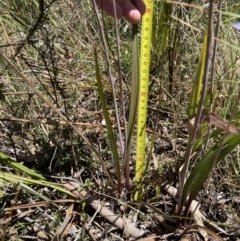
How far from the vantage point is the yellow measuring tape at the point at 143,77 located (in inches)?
44.7

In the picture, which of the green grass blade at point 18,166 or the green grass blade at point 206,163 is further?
the green grass blade at point 18,166

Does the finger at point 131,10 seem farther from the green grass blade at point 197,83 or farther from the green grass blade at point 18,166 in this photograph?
the green grass blade at point 18,166

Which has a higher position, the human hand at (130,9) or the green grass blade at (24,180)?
the human hand at (130,9)

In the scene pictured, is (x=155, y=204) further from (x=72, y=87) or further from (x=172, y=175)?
(x=72, y=87)

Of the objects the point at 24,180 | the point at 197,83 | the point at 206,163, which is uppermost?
the point at 197,83

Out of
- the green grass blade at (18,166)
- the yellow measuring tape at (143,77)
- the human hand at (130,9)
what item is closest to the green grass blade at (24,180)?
the green grass blade at (18,166)

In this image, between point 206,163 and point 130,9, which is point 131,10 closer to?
point 130,9

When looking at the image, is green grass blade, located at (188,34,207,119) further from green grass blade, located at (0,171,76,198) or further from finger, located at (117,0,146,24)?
green grass blade, located at (0,171,76,198)

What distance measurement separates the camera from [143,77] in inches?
46.0

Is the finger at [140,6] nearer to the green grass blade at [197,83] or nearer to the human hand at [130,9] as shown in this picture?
the human hand at [130,9]

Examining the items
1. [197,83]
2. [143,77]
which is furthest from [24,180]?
[197,83]

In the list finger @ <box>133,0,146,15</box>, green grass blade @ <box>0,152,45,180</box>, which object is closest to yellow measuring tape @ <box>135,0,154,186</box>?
finger @ <box>133,0,146,15</box>

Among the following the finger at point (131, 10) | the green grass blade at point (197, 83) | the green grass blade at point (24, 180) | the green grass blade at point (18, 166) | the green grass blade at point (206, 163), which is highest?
the finger at point (131, 10)

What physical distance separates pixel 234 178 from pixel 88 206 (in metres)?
0.48
